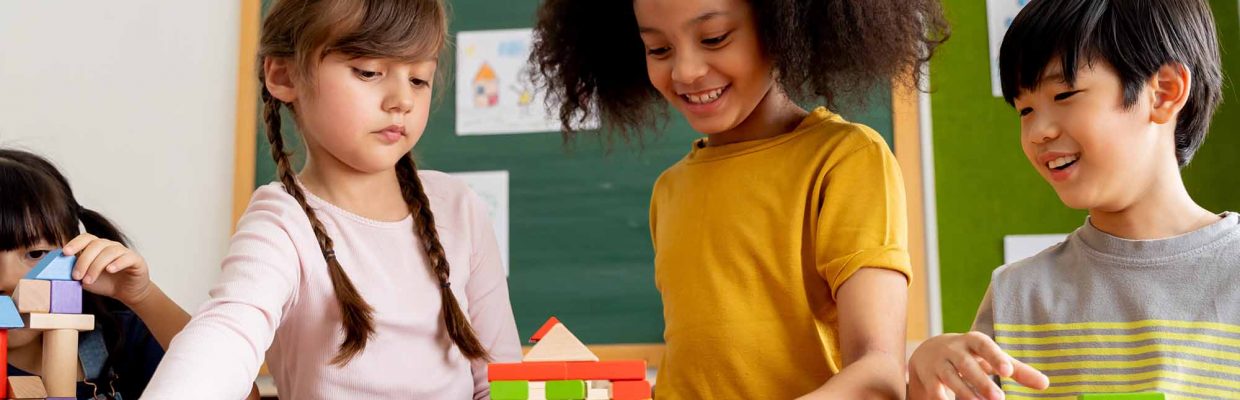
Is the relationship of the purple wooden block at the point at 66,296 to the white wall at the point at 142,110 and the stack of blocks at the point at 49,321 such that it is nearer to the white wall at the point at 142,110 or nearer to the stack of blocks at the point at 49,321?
the stack of blocks at the point at 49,321

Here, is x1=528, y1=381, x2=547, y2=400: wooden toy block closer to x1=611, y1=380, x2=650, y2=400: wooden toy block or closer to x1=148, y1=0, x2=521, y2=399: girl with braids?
x1=611, y1=380, x2=650, y2=400: wooden toy block

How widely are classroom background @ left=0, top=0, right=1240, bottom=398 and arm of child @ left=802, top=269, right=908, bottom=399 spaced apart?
1248 mm

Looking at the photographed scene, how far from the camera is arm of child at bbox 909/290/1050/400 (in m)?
0.77

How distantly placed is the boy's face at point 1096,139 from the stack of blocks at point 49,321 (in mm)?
868

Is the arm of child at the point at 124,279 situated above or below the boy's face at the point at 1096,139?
below

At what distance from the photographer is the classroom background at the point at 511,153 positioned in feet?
7.29

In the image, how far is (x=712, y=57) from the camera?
1.10 metres

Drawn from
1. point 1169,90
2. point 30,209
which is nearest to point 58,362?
point 30,209

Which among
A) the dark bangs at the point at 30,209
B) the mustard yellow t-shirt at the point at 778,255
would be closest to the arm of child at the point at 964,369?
the mustard yellow t-shirt at the point at 778,255

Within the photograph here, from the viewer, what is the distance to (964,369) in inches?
31.9

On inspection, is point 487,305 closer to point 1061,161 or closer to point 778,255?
point 778,255

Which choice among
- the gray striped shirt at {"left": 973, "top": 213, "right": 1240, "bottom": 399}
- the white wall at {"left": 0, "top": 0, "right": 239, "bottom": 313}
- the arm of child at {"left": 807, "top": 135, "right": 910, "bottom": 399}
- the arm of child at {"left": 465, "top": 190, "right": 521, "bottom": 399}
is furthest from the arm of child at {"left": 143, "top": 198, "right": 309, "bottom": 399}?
the white wall at {"left": 0, "top": 0, "right": 239, "bottom": 313}

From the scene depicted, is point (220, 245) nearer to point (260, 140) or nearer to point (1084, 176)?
point (260, 140)

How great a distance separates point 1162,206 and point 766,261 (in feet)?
1.20
